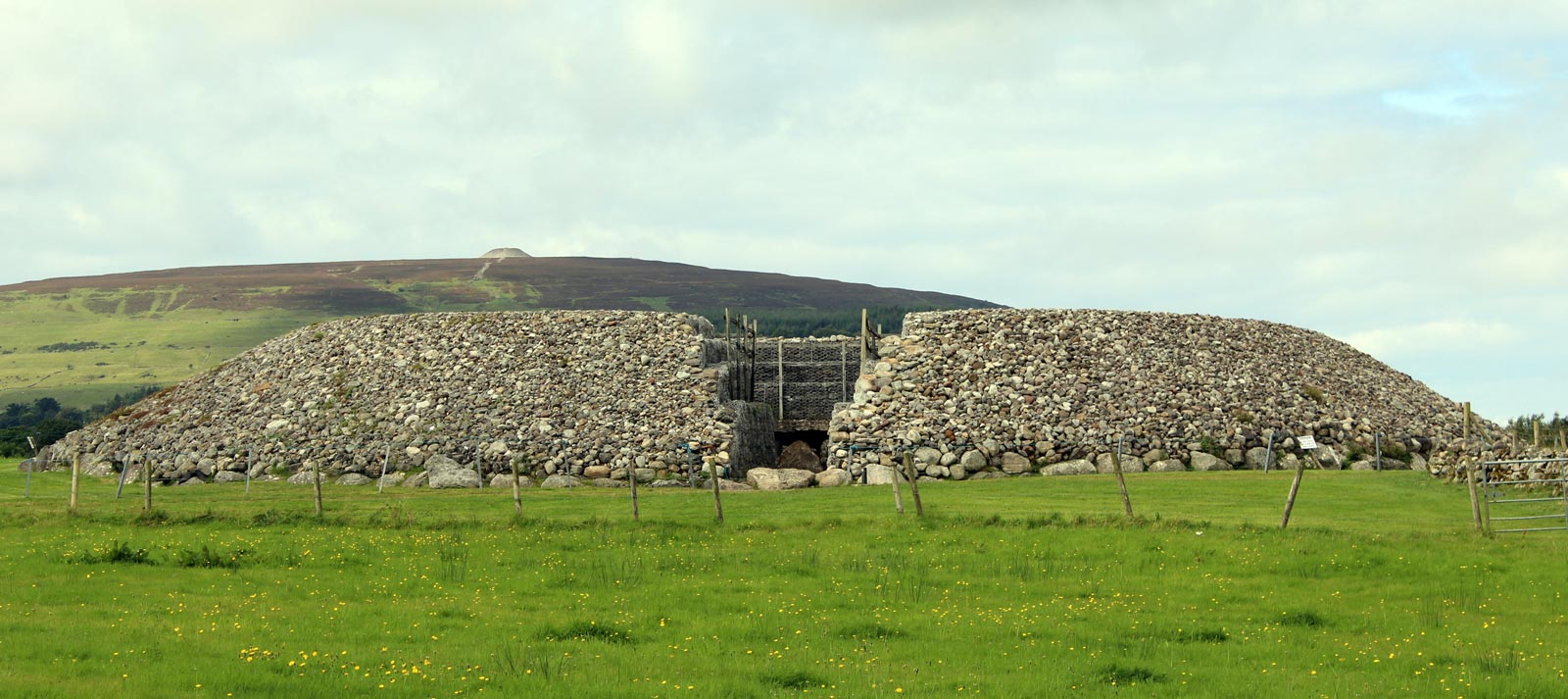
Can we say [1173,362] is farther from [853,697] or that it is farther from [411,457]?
[853,697]

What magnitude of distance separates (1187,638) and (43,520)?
96.5ft

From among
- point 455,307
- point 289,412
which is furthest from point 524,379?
point 455,307

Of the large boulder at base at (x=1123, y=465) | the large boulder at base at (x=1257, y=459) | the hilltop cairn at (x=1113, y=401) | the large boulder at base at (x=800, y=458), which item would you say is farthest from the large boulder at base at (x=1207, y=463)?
the large boulder at base at (x=800, y=458)

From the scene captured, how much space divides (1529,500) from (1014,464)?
Answer: 2121 centimetres

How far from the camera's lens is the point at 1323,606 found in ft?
72.6

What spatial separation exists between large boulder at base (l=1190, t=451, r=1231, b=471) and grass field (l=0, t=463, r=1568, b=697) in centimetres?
1196

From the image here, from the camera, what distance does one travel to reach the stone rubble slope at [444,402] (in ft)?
170

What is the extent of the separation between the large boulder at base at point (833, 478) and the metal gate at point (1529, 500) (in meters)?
20.0

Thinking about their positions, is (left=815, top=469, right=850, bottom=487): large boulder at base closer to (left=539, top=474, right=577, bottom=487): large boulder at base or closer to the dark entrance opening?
(left=539, top=474, right=577, bottom=487): large boulder at base

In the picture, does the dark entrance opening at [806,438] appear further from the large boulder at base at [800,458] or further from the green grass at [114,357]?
the green grass at [114,357]

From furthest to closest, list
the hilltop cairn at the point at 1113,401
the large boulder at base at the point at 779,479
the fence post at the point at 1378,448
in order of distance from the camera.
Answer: the fence post at the point at 1378,448
the hilltop cairn at the point at 1113,401
the large boulder at base at the point at 779,479

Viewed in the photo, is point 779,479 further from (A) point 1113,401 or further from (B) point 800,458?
(A) point 1113,401

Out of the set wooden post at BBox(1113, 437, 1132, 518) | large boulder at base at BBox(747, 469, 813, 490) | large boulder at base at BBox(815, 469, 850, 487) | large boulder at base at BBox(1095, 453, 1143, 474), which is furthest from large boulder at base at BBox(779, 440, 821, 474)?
wooden post at BBox(1113, 437, 1132, 518)

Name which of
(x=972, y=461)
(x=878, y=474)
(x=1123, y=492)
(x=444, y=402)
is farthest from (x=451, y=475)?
A: (x=1123, y=492)
